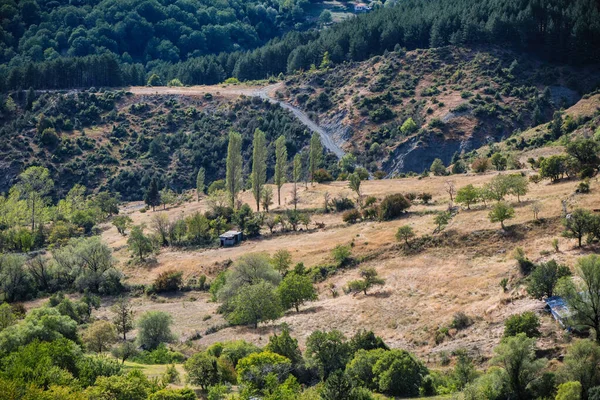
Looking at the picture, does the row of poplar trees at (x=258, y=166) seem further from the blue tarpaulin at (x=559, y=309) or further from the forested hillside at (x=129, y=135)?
the blue tarpaulin at (x=559, y=309)

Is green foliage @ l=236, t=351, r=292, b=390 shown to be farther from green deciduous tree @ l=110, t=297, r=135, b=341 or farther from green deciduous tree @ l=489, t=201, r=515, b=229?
green deciduous tree @ l=489, t=201, r=515, b=229

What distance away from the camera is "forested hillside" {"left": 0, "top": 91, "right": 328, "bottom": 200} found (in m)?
144

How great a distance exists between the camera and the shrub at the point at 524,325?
48.6 metres

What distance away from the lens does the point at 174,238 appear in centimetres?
10019

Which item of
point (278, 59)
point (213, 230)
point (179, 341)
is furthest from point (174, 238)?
point (278, 59)

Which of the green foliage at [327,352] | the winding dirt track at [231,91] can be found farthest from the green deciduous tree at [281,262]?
the winding dirt track at [231,91]

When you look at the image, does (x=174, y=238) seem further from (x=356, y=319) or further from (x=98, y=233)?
(x=356, y=319)

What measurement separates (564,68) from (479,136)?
24259mm

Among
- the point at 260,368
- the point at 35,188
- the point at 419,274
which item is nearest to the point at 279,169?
the point at 419,274

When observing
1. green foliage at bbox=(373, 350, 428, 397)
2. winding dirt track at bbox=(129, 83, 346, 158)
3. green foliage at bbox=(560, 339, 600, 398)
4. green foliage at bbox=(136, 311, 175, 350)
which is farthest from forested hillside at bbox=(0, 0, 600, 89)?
green foliage at bbox=(373, 350, 428, 397)

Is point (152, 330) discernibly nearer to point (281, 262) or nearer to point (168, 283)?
point (281, 262)

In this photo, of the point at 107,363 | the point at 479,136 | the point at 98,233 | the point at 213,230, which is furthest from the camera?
the point at 479,136

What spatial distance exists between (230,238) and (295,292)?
27549 mm

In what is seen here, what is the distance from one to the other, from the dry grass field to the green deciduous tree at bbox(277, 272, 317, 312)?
3.68 ft
